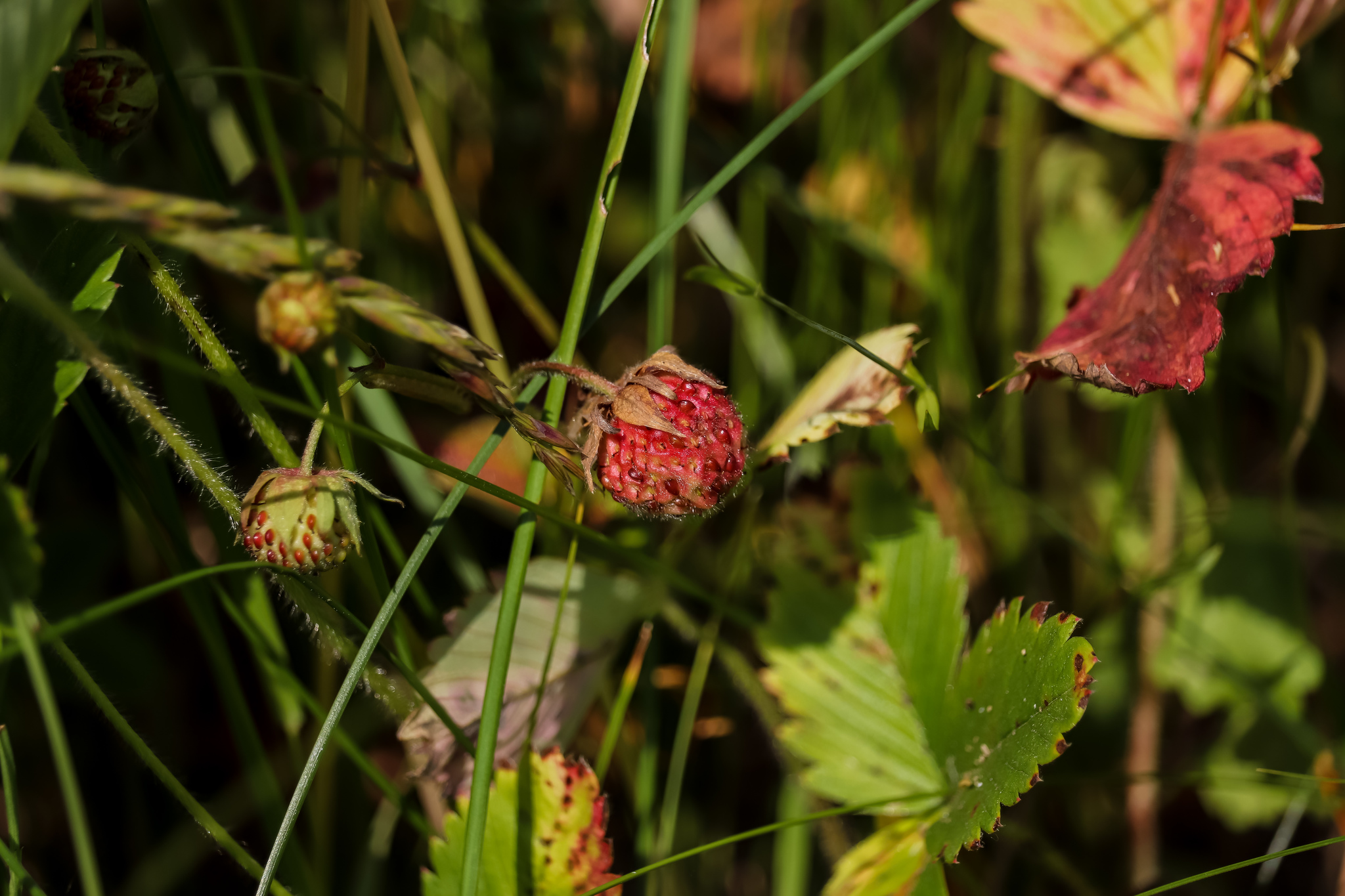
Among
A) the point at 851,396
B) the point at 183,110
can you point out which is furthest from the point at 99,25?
the point at 851,396

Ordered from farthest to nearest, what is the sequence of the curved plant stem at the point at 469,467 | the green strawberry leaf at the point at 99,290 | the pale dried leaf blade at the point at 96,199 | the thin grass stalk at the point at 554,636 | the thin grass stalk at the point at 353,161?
the thin grass stalk at the point at 353,161 → the thin grass stalk at the point at 554,636 → the green strawberry leaf at the point at 99,290 → the curved plant stem at the point at 469,467 → the pale dried leaf blade at the point at 96,199

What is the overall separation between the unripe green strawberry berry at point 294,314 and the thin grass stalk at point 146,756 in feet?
0.83

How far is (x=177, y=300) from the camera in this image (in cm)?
64

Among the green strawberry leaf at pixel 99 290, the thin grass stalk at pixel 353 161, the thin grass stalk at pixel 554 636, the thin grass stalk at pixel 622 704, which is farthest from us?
the thin grass stalk at pixel 353 161

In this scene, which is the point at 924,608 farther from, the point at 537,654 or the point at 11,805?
the point at 11,805

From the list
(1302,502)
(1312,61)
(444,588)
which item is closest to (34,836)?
(444,588)

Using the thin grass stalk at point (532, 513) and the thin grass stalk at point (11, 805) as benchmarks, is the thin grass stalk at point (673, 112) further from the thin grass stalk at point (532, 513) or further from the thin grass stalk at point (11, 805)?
the thin grass stalk at point (11, 805)

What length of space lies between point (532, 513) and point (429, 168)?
45cm

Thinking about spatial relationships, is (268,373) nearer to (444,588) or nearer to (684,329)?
(444,588)

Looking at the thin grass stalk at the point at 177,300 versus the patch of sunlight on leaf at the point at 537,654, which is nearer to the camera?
the thin grass stalk at the point at 177,300

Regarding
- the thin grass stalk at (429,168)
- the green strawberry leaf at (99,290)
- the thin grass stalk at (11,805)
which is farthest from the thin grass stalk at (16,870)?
the thin grass stalk at (429,168)

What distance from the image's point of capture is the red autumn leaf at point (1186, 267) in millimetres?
724

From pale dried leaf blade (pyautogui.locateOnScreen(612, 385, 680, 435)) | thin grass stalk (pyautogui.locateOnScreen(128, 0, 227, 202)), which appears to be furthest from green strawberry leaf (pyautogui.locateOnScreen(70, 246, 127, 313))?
pale dried leaf blade (pyautogui.locateOnScreen(612, 385, 680, 435))

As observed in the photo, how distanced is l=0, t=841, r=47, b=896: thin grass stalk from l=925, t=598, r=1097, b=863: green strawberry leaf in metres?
0.63
